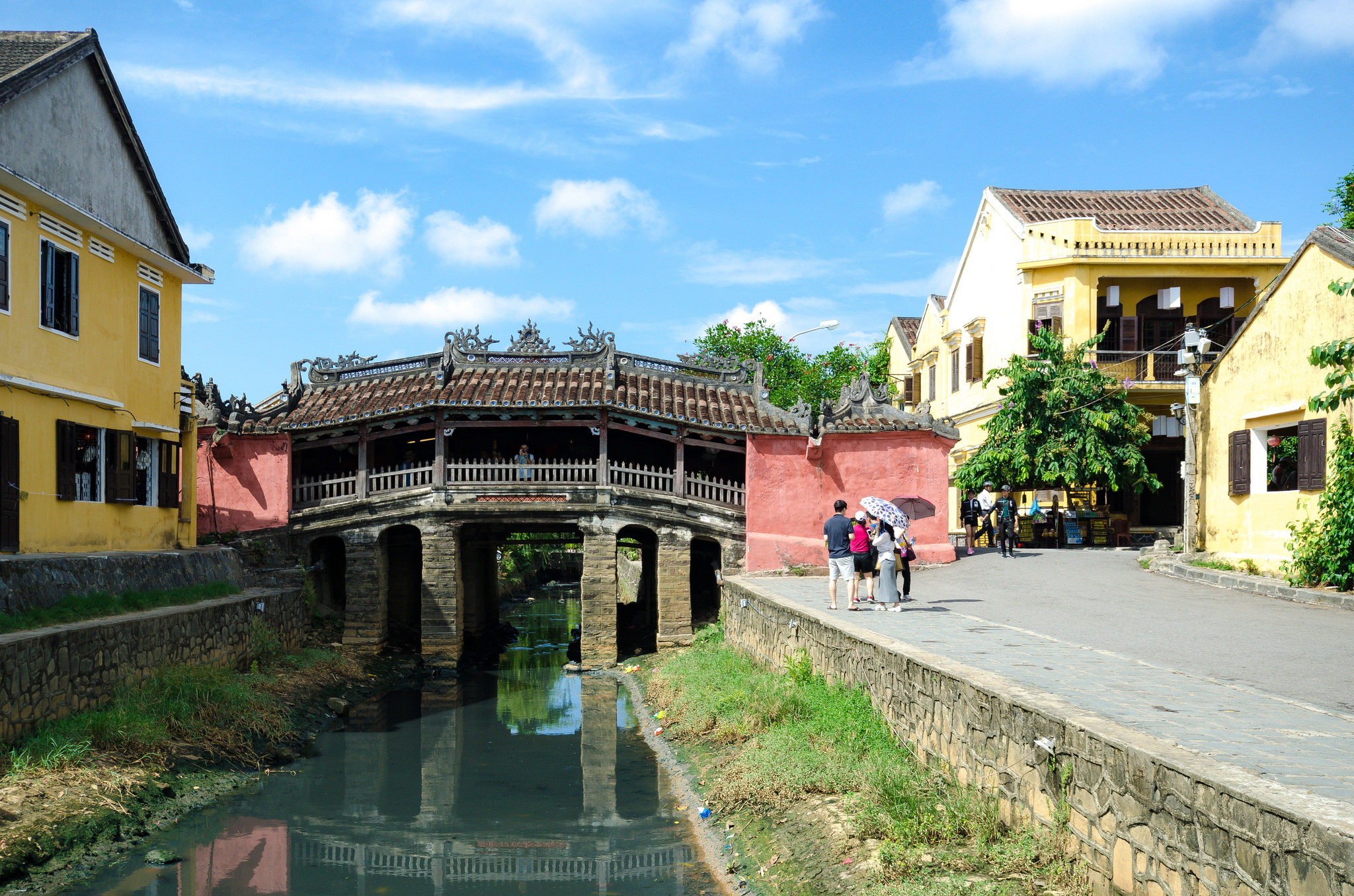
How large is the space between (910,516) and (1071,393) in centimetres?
655

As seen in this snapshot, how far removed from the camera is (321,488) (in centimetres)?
2297

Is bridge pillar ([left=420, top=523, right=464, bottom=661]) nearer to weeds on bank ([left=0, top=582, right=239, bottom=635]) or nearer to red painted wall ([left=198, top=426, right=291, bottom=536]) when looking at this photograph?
red painted wall ([left=198, top=426, right=291, bottom=536])

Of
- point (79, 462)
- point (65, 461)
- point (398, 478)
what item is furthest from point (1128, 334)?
point (65, 461)

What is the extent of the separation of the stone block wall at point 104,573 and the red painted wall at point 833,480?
10.4 meters

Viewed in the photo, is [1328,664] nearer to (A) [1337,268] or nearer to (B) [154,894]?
(A) [1337,268]

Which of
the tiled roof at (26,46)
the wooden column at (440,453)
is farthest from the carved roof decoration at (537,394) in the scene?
the tiled roof at (26,46)

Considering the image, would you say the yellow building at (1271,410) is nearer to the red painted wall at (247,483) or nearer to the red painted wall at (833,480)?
the red painted wall at (833,480)

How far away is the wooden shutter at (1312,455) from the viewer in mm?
15438

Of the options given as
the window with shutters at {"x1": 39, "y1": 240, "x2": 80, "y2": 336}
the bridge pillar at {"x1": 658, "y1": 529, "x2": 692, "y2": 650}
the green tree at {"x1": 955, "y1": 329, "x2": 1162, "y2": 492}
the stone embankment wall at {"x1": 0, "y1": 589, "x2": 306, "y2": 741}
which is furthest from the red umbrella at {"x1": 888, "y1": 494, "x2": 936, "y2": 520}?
the window with shutters at {"x1": 39, "y1": 240, "x2": 80, "y2": 336}

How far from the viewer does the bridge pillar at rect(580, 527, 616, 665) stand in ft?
70.4

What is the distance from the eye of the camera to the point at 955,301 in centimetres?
3428

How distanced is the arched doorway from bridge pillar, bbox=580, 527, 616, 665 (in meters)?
1.82

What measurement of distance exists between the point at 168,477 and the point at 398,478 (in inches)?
213

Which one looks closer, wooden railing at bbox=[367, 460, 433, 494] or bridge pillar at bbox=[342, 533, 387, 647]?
bridge pillar at bbox=[342, 533, 387, 647]
